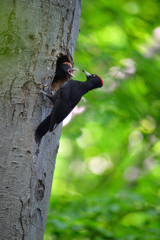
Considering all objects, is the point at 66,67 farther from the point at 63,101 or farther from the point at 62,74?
the point at 63,101

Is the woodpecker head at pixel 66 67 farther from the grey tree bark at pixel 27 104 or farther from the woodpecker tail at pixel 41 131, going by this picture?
the woodpecker tail at pixel 41 131

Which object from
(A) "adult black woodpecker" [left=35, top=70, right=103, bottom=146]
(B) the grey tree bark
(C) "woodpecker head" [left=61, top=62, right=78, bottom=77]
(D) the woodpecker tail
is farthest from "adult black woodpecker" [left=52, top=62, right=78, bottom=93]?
(D) the woodpecker tail

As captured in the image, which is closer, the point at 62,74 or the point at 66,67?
the point at 66,67

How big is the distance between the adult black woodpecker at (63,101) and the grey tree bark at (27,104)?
0.22ft

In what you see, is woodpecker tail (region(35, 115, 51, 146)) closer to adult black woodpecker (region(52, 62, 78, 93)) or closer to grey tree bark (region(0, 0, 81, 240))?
grey tree bark (region(0, 0, 81, 240))

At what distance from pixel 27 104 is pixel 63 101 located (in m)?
0.72

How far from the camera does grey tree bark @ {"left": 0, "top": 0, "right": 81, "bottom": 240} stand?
183 centimetres

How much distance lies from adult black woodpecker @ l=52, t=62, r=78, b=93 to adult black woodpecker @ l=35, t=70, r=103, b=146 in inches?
5.0

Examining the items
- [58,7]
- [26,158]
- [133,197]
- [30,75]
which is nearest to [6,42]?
[30,75]

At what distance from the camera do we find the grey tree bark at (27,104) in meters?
1.83

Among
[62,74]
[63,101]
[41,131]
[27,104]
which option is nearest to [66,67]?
[62,74]

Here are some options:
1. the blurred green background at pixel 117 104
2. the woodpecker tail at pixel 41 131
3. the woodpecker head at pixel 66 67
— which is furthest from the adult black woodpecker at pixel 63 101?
the blurred green background at pixel 117 104

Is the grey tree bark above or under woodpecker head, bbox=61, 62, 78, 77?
under

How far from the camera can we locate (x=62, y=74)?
10.1 feet
